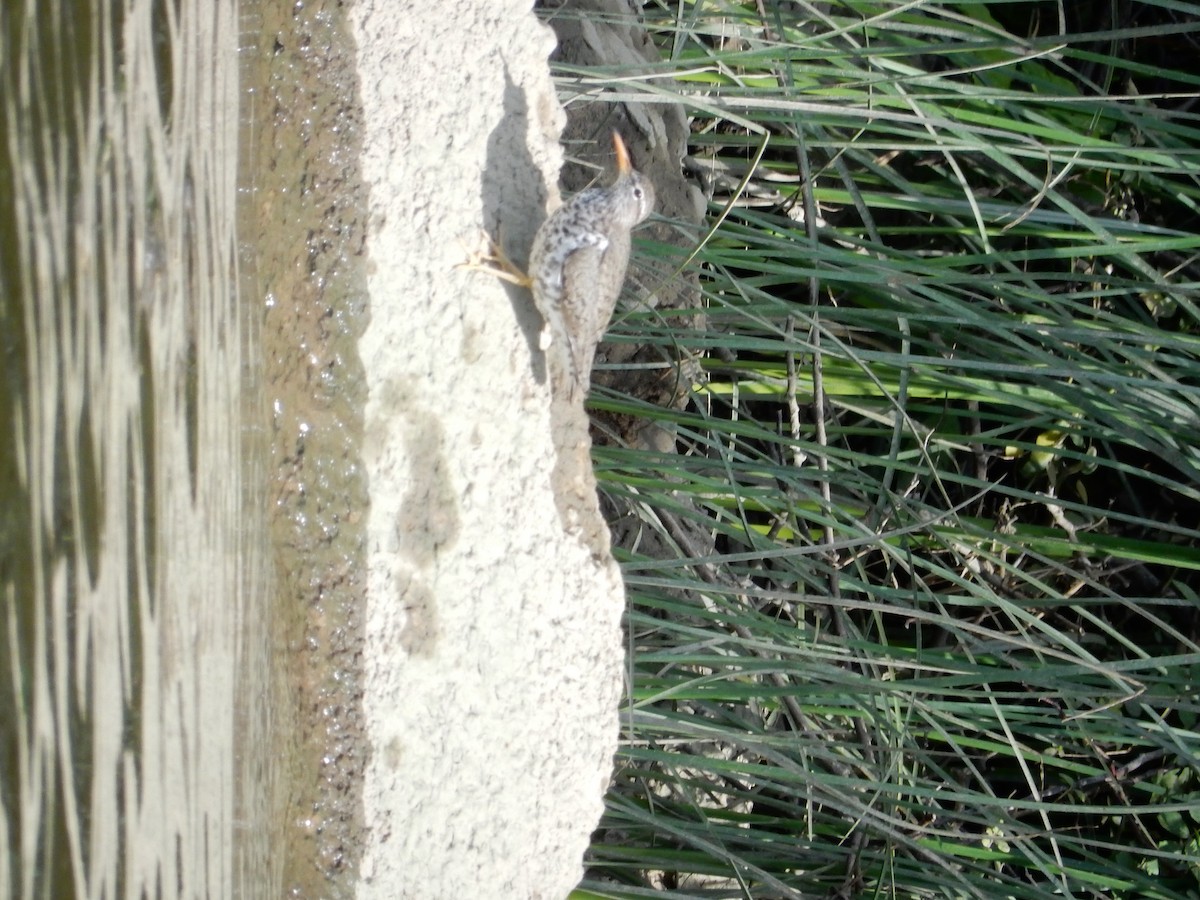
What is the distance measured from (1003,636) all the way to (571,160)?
1.26 metres

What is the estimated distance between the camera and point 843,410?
10.6 ft

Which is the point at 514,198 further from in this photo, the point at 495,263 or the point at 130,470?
the point at 130,470

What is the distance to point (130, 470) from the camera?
1786 mm

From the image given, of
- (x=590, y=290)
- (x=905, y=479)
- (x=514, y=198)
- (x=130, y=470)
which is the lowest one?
(x=905, y=479)

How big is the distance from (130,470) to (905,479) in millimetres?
2065

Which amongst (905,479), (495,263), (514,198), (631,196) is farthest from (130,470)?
(905,479)

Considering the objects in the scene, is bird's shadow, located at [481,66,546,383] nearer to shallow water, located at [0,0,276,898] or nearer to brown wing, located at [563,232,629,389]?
brown wing, located at [563,232,629,389]

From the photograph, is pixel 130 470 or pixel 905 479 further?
pixel 905 479

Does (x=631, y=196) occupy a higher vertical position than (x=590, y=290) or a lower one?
higher

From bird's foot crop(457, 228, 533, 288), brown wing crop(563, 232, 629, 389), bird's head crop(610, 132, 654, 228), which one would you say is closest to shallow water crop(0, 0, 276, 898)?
bird's foot crop(457, 228, 533, 288)

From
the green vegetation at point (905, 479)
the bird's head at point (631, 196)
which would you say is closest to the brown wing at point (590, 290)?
the bird's head at point (631, 196)

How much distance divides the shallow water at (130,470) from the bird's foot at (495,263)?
1.17 ft

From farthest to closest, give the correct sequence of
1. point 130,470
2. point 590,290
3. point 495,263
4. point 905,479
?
point 905,479, point 495,263, point 590,290, point 130,470

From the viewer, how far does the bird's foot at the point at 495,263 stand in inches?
81.5
